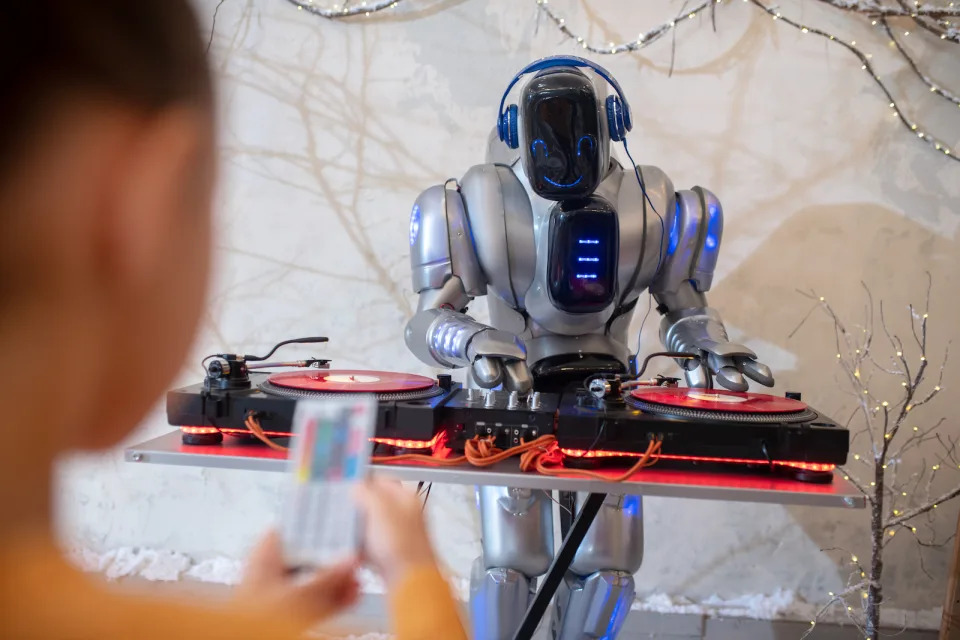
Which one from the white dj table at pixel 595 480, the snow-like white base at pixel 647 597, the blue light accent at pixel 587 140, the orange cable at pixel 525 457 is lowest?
the snow-like white base at pixel 647 597

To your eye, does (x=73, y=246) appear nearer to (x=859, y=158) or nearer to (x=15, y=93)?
(x=15, y=93)

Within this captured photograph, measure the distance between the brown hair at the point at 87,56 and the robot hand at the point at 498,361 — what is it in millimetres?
923

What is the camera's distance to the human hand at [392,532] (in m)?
0.43

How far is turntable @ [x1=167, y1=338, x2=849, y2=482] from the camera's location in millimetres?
1035

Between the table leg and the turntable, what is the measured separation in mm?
112

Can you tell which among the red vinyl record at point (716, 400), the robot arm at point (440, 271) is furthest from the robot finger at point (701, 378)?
the robot arm at point (440, 271)

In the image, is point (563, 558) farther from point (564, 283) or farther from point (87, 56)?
point (87, 56)

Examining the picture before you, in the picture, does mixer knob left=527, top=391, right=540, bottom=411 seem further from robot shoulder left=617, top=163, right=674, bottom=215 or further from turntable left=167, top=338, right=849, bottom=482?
robot shoulder left=617, top=163, right=674, bottom=215

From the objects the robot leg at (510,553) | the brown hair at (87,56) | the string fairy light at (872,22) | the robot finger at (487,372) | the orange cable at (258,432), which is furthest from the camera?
the string fairy light at (872,22)

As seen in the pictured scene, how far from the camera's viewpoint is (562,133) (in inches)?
49.9

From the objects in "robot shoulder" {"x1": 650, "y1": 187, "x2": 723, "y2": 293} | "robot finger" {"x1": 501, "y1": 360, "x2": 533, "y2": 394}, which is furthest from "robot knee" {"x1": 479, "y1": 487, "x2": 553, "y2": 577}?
"robot shoulder" {"x1": 650, "y1": 187, "x2": 723, "y2": 293}

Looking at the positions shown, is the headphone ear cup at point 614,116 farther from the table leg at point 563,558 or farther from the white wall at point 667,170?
the white wall at point 667,170

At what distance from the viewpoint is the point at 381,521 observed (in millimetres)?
457

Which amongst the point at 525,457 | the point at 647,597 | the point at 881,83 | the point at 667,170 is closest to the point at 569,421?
the point at 525,457
